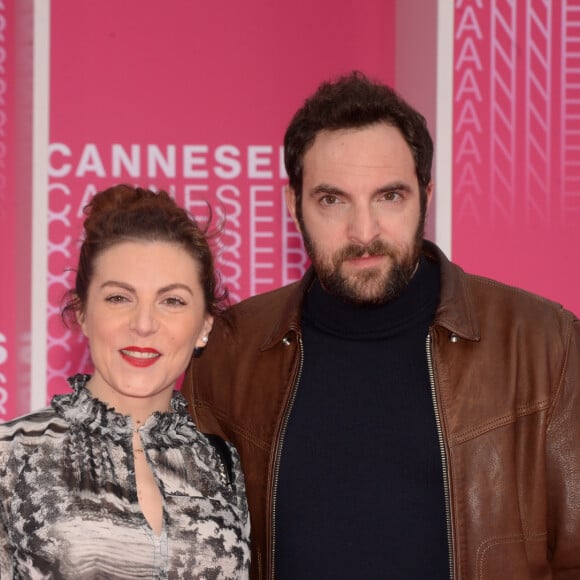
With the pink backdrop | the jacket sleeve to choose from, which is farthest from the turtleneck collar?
the pink backdrop

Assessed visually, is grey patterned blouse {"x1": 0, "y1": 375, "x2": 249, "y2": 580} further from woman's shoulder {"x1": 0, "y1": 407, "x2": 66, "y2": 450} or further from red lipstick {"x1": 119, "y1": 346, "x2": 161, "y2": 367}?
red lipstick {"x1": 119, "y1": 346, "x2": 161, "y2": 367}

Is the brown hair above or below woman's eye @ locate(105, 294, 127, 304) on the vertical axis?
above

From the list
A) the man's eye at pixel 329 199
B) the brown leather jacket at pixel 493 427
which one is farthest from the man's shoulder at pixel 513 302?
the man's eye at pixel 329 199

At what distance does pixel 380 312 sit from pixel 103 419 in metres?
0.69

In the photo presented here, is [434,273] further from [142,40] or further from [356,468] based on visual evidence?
[142,40]

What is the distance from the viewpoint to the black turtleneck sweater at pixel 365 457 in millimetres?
2174

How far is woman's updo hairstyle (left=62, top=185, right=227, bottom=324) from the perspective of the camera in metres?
2.17

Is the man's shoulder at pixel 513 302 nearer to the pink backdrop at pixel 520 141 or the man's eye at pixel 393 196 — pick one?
the man's eye at pixel 393 196

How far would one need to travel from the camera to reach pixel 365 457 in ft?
7.29

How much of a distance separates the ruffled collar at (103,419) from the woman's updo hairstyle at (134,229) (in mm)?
201

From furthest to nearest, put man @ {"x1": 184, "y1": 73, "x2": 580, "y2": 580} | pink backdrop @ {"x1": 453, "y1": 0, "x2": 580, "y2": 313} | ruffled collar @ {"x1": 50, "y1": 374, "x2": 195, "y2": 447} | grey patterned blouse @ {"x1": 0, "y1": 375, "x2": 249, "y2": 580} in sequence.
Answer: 1. pink backdrop @ {"x1": 453, "y1": 0, "x2": 580, "y2": 313}
2. man @ {"x1": 184, "y1": 73, "x2": 580, "y2": 580}
3. ruffled collar @ {"x1": 50, "y1": 374, "x2": 195, "y2": 447}
4. grey patterned blouse @ {"x1": 0, "y1": 375, "x2": 249, "y2": 580}

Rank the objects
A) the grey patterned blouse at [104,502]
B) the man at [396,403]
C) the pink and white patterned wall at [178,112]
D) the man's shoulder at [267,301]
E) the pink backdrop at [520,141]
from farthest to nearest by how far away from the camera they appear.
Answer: the pink and white patterned wall at [178,112], the pink backdrop at [520,141], the man's shoulder at [267,301], the man at [396,403], the grey patterned blouse at [104,502]

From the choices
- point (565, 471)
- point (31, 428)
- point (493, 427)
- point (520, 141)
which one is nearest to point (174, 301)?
point (31, 428)

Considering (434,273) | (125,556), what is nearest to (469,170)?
(434,273)
